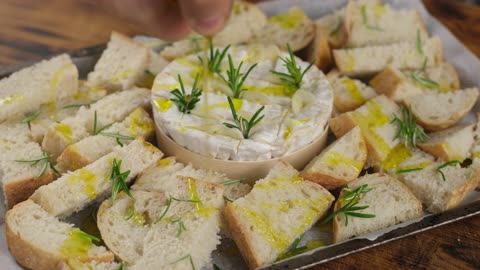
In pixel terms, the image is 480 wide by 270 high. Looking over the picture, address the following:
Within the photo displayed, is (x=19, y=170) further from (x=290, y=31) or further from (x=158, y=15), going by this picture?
(x=290, y=31)

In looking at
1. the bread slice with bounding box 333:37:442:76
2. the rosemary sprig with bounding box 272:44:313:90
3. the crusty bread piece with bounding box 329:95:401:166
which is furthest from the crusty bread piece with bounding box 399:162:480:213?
the bread slice with bounding box 333:37:442:76

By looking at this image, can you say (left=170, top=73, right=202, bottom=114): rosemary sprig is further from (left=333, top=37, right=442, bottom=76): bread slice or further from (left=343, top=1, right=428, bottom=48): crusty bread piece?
(left=343, top=1, right=428, bottom=48): crusty bread piece

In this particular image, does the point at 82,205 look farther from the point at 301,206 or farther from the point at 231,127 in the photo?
the point at 301,206

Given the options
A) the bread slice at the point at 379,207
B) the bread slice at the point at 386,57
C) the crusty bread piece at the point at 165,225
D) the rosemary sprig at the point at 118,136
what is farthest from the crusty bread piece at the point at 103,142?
the bread slice at the point at 386,57

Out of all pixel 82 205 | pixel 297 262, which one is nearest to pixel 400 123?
pixel 297 262

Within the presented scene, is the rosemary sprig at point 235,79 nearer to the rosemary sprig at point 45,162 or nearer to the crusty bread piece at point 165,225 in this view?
the crusty bread piece at point 165,225
